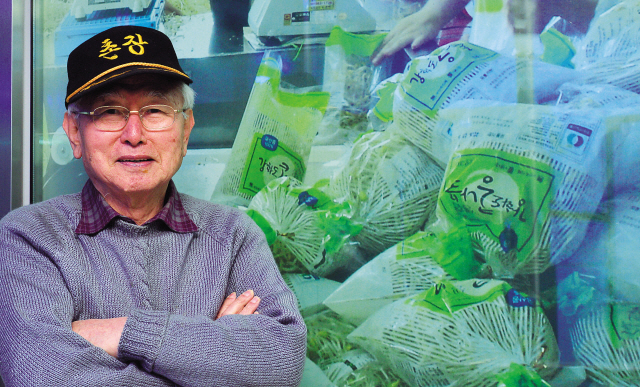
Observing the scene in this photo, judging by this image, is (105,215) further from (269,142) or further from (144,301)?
(269,142)

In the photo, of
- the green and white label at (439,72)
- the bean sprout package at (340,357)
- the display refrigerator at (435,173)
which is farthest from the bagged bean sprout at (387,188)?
the bean sprout package at (340,357)

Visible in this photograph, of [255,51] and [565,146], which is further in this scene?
[255,51]

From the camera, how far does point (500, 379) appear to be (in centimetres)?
130

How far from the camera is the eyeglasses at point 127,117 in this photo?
1110 mm

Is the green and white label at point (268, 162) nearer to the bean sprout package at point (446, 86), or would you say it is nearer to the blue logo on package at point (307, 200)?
the blue logo on package at point (307, 200)

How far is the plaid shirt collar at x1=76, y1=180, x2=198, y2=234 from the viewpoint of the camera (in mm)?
1109

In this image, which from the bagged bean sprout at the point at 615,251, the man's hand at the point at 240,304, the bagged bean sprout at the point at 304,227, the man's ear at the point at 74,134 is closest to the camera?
the man's hand at the point at 240,304

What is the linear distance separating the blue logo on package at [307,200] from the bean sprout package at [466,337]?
40 centimetres

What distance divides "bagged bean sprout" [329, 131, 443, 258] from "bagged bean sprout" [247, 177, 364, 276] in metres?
0.05

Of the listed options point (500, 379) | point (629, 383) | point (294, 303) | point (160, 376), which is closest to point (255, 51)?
point (294, 303)

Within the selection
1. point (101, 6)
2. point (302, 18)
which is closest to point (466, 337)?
point (302, 18)

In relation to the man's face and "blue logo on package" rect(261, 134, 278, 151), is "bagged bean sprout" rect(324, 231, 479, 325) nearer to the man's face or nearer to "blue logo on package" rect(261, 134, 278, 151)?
"blue logo on package" rect(261, 134, 278, 151)

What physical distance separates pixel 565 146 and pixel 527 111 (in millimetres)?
141

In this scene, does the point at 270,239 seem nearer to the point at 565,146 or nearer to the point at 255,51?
the point at 255,51
